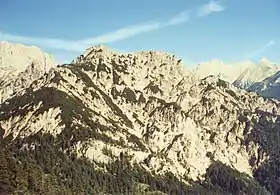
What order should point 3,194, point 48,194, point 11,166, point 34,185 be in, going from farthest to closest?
1. point 48,194
2. point 34,185
3. point 11,166
4. point 3,194

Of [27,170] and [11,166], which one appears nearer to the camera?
[11,166]

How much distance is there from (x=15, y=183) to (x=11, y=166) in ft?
14.9

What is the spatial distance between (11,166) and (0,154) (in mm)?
5165

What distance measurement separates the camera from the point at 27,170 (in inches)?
6024

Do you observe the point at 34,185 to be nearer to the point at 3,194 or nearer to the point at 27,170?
the point at 27,170

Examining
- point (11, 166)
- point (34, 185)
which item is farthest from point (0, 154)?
point (34, 185)

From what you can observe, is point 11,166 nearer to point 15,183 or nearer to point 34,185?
point 15,183

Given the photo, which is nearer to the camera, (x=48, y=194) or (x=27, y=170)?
(x=27, y=170)

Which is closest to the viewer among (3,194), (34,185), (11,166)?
(3,194)

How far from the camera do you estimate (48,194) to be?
165 m

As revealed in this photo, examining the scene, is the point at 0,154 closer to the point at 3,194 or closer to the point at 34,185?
the point at 3,194

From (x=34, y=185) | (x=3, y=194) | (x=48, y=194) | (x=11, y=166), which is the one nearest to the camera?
(x=3, y=194)

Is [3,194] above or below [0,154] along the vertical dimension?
below

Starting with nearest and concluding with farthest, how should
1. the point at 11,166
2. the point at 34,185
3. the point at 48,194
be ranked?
the point at 11,166 → the point at 34,185 → the point at 48,194
